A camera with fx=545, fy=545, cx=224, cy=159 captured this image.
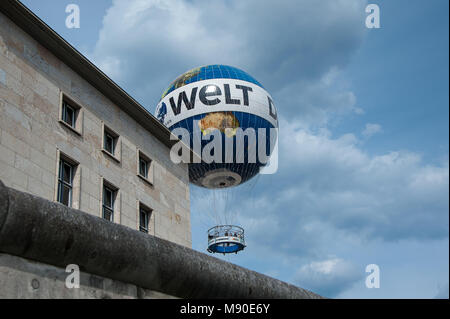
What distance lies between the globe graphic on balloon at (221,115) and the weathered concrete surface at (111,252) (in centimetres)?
2219

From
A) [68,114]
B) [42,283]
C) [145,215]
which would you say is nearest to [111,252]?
[42,283]

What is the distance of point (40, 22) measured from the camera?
731 inches

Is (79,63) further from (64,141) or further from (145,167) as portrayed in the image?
(145,167)

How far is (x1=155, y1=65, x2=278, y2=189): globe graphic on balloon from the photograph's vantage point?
32.0 m

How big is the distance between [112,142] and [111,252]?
660 inches

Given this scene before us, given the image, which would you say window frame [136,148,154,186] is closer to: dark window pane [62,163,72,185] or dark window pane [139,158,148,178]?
dark window pane [139,158,148,178]

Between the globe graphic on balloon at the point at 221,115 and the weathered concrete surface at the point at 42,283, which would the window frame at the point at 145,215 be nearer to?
the globe graphic on balloon at the point at 221,115

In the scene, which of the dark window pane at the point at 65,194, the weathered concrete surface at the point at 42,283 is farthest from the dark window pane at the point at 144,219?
the weathered concrete surface at the point at 42,283

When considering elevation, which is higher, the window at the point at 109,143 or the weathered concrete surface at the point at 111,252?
the window at the point at 109,143

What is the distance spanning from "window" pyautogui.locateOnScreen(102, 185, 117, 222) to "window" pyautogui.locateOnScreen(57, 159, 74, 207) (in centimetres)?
210

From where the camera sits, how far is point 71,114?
20891mm

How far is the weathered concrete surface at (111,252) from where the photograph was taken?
6109 mm

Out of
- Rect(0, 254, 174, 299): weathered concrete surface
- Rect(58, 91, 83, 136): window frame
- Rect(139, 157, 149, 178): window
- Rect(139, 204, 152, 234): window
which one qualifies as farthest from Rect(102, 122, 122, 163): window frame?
Rect(0, 254, 174, 299): weathered concrete surface
